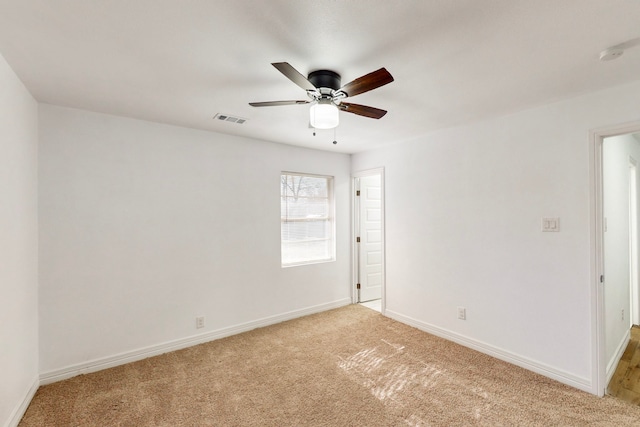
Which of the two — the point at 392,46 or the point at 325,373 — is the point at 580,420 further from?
the point at 392,46

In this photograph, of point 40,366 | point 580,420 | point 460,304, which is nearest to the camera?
point 580,420

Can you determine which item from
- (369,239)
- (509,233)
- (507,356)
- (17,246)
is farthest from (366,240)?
(17,246)

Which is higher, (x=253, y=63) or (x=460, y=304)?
(x=253, y=63)

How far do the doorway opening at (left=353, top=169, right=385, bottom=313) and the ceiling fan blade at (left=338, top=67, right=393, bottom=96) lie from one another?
275 cm

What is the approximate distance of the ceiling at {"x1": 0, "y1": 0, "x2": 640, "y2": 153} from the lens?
142 cm

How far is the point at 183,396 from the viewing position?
2.37m

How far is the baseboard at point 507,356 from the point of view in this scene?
2.45 m

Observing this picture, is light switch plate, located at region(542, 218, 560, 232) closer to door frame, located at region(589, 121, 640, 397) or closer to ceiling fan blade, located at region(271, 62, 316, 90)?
door frame, located at region(589, 121, 640, 397)

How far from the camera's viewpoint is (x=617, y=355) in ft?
9.48

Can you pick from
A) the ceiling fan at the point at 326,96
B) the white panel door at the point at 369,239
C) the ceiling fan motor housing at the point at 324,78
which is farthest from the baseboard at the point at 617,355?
the ceiling fan motor housing at the point at 324,78

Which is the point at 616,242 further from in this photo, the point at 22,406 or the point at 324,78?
the point at 22,406

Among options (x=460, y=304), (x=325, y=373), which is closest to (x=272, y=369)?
(x=325, y=373)

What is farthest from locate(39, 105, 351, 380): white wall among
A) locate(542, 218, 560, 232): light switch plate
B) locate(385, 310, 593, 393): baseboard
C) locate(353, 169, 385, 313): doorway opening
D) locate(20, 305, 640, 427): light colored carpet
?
locate(542, 218, 560, 232): light switch plate

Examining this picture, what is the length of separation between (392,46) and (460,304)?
2783 millimetres
